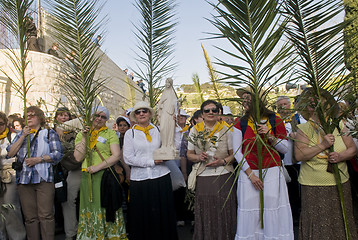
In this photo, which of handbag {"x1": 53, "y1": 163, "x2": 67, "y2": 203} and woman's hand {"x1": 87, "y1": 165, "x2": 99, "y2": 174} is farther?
handbag {"x1": 53, "y1": 163, "x2": 67, "y2": 203}

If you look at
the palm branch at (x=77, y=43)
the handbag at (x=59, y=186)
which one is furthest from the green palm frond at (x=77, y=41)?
the handbag at (x=59, y=186)

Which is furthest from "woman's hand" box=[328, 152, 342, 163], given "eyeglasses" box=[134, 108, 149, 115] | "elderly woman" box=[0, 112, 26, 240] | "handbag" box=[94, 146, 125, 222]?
"elderly woman" box=[0, 112, 26, 240]

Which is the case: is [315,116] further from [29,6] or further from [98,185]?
[29,6]

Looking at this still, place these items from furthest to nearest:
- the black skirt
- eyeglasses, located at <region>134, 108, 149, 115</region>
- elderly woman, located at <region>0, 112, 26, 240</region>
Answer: elderly woman, located at <region>0, 112, 26, 240</region>, eyeglasses, located at <region>134, 108, 149, 115</region>, the black skirt

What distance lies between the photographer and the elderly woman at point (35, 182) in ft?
15.3

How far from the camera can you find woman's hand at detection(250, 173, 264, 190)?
3.60 meters

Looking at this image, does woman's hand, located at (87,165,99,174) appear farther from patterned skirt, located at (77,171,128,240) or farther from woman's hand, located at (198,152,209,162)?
woman's hand, located at (198,152,209,162)

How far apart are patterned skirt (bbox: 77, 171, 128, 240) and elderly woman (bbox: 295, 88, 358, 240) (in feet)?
8.30

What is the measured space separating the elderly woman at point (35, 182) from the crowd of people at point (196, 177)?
0.05ft

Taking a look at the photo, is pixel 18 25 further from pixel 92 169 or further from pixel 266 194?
pixel 266 194

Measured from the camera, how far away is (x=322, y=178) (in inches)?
141

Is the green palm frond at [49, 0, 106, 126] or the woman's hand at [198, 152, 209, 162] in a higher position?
the green palm frond at [49, 0, 106, 126]

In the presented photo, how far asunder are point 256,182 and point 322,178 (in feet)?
2.36

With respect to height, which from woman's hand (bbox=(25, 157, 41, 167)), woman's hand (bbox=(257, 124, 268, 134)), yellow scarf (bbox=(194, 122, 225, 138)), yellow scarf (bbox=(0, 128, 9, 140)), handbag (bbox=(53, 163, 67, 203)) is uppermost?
yellow scarf (bbox=(0, 128, 9, 140))
